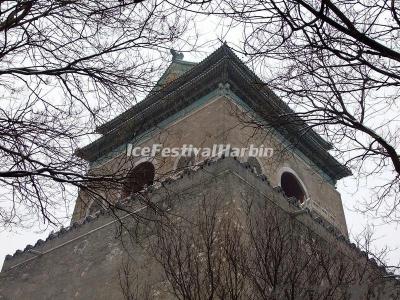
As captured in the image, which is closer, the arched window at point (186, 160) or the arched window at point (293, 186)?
the arched window at point (186, 160)

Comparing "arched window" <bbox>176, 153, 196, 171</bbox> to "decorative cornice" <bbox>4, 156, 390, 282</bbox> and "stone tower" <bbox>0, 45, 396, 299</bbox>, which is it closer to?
"stone tower" <bbox>0, 45, 396, 299</bbox>

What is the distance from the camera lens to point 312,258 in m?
6.38

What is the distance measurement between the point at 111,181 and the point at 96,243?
6415mm

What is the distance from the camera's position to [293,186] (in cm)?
1352

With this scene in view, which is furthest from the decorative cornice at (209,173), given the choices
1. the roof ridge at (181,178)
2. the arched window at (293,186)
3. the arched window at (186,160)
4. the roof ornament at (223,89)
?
the roof ornament at (223,89)

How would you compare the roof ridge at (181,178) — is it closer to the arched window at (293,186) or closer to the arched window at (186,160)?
the arched window at (186,160)

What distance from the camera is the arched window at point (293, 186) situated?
43.5ft

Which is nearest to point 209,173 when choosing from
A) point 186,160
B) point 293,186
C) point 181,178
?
point 181,178

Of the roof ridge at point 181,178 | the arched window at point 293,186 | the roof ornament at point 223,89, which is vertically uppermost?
the roof ornament at point 223,89

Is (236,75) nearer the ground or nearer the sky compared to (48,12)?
nearer the sky

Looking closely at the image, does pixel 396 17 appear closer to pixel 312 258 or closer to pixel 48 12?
pixel 48 12

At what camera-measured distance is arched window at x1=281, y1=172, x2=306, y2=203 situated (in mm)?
13258

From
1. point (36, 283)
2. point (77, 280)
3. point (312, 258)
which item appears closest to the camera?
point (312, 258)

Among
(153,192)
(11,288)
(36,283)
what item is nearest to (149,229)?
(153,192)
